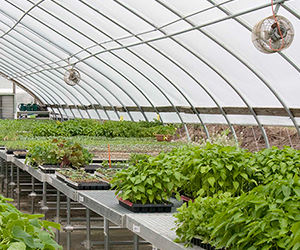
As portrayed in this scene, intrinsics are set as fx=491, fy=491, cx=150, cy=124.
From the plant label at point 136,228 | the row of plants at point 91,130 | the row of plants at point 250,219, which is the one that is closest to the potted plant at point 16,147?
the row of plants at point 91,130

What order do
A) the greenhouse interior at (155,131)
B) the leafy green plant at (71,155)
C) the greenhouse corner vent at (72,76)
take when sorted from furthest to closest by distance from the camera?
the greenhouse corner vent at (72,76) < the leafy green plant at (71,155) < the greenhouse interior at (155,131)

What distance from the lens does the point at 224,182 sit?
3951 mm

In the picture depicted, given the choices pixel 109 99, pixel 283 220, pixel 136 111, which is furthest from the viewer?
pixel 109 99

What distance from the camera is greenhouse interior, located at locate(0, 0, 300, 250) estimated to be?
2.83 metres

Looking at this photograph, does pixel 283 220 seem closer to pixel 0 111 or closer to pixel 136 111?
pixel 136 111

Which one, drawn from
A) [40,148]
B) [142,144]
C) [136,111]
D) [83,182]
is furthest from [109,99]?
[83,182]

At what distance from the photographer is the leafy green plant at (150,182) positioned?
3994 millimetres

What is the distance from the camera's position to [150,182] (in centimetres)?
395

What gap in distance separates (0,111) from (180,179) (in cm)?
3094

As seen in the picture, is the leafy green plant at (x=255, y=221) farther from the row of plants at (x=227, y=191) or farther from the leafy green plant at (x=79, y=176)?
the leafy green plant at (x=79, y=176)

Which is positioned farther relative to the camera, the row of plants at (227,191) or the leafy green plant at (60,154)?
the leafy green plant at (60,154)

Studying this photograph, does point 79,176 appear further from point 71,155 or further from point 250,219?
point 250,219

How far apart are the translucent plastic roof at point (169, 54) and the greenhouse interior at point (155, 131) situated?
0.04m

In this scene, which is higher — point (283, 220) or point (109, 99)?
point (109, 99)
